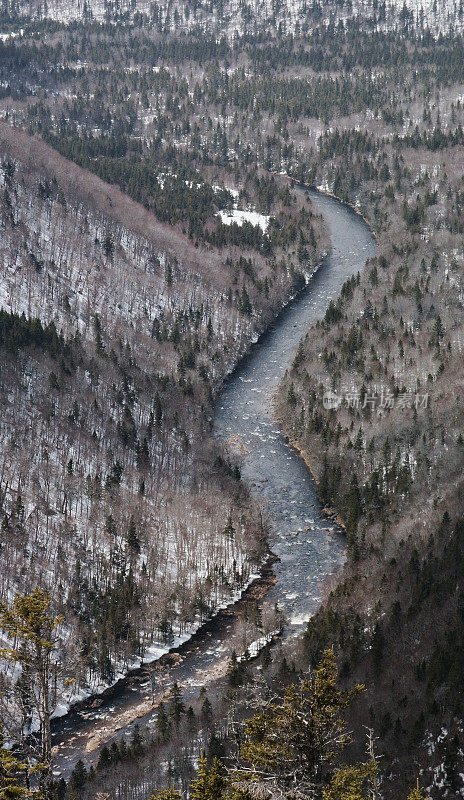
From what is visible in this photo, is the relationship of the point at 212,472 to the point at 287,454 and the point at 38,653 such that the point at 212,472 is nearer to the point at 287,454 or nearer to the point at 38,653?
the point at 287,454

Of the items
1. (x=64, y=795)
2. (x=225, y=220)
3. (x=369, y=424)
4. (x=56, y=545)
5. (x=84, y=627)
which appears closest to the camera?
(x=64, y=795)

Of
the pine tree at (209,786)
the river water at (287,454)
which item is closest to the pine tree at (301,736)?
the pine tree at (209,786)

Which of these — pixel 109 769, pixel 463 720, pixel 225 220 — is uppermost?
pixel 225 220

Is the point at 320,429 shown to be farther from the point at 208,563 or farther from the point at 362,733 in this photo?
the point at 362,733

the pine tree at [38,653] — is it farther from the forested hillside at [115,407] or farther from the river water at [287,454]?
the river water at [287,454]

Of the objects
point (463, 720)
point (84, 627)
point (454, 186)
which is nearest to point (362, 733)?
point (463, 720)

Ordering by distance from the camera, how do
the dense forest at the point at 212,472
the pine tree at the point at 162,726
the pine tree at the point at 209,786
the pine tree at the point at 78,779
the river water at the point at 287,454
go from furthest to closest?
the river water at the point at 287,454 < the pine tree at the point at 162,726 < the pine tree at the point at 78,779 < the dense forest at the point at 212,472 < the pine tree at the point at 209,786

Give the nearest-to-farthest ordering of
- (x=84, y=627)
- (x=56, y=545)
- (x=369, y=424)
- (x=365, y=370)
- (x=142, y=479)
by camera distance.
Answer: (x=84, y=627), (x=56, y=545), (x=142, y=479), (x=369, y=424), (x=365, y=370)

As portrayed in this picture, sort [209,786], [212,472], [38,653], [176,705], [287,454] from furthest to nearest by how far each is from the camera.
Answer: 1. [287,454]
2. [212,472]
3. [176,705]
4. [209,786]
5. [38,653]

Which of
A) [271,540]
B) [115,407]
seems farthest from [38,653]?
[115,407]
